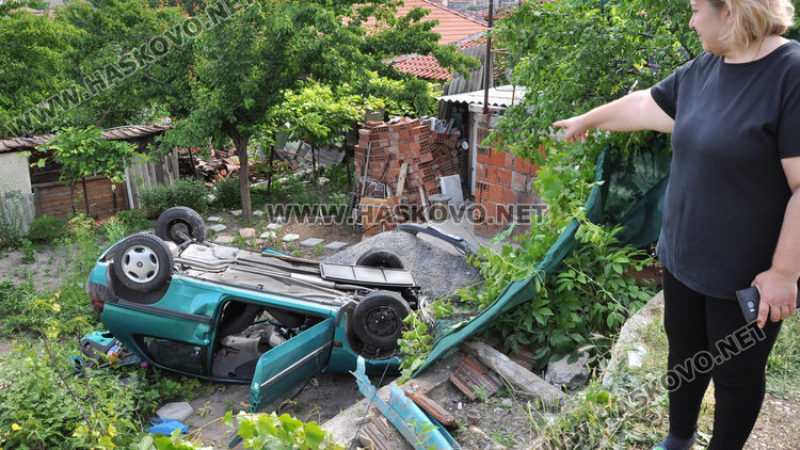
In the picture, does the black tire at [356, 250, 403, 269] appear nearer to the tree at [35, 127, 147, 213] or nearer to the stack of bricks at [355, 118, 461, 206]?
the stack of bricks at [355, 118, 461, 206]

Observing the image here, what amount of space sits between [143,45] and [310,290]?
7965mm

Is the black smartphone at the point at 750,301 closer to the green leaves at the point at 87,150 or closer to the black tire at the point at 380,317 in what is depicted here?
the black tire at the point at 380,317

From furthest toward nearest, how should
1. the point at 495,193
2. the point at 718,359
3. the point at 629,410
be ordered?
the point at 495,193 < the point at 629,410 < the point at 718,359

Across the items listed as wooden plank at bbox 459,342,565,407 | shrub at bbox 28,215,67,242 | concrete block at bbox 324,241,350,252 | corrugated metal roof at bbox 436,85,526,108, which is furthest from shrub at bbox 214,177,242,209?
wooden plank at bbox 459,342,565,407

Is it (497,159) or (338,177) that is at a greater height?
(497,159)

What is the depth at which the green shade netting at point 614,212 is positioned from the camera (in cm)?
355

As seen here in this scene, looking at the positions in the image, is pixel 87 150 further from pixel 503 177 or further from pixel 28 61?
pixel 503 177

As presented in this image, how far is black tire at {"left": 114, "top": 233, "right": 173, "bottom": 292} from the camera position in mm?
5301

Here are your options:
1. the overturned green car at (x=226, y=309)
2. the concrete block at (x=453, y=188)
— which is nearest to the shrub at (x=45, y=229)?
the overturned green car at (x=226, y=309)

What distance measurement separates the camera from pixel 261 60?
10.6 m

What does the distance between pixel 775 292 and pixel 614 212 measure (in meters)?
2.51

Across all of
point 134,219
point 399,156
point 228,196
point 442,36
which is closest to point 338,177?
point 228,196

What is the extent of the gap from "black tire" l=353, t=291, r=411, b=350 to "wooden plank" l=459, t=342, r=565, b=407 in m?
1.79

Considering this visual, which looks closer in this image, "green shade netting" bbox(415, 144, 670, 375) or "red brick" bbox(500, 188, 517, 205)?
"green shade netting" bbox(415, 144, 670, 375)
